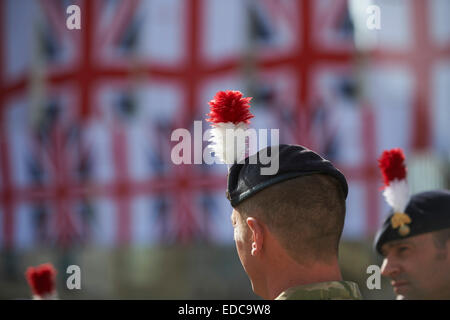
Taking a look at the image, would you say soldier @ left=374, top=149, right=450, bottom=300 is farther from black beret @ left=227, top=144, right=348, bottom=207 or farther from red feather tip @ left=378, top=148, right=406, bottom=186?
black beret @ left=227, top=144, right=348, bottom=207

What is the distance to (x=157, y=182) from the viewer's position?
8930 millimetres

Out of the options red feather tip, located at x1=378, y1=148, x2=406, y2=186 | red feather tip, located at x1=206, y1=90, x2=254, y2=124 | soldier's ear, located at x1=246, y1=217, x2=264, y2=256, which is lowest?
soldier's ear, located at x1=246, y1=217, x2=264, y2=256

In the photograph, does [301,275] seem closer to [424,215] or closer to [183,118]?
[424,215]

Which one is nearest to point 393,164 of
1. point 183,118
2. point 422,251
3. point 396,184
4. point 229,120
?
A: point 396,184

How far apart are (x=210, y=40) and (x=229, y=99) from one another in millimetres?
7342

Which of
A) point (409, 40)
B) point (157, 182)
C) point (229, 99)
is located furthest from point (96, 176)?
point (229, 99)

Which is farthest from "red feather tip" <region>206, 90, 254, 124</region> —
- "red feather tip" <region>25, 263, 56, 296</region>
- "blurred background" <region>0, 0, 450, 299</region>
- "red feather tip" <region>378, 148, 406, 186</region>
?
"blurred background" <region>0, 0, 450, 299</region>

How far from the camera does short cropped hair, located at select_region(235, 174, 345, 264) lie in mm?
1683

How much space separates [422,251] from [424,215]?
148 millimetres

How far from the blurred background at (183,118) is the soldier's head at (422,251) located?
566 cm

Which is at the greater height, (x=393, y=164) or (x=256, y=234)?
(x=393, y=164)

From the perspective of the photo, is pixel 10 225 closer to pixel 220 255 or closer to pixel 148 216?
pixel 148 216

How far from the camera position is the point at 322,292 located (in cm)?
166

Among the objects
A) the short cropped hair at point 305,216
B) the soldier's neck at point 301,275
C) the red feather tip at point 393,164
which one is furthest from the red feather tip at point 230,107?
the red feather tip at point 393,164
